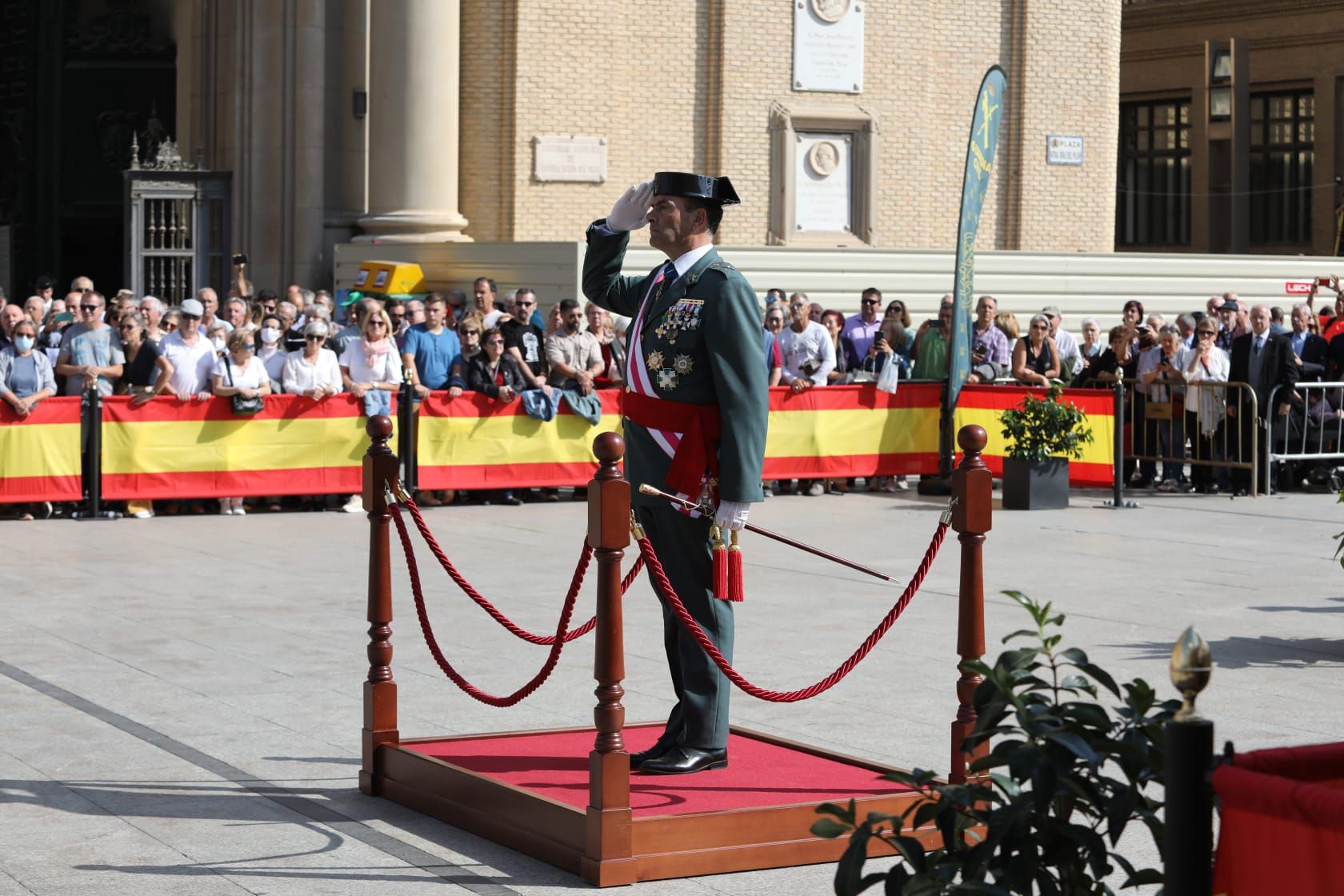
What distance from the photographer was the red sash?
6770 millimetres

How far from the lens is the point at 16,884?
19.7 ft

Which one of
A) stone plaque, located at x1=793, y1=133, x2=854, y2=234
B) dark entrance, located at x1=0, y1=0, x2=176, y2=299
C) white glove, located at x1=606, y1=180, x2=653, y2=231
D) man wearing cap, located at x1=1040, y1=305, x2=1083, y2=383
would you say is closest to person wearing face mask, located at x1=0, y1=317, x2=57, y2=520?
man wearing cap, located at x1=1040, y1=305, x2=1083, y2=383

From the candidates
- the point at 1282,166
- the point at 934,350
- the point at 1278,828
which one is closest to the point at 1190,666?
the point at 1278,828

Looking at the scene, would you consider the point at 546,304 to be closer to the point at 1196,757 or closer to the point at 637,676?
the point at 637,676

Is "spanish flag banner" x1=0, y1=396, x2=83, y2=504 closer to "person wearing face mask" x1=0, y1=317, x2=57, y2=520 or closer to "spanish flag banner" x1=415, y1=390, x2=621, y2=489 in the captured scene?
"person wearing face mask" x1=0, y1=317, x2=57, y2=520

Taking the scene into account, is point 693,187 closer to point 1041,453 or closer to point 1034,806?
point 1034,806

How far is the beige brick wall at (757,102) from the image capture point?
28.7 meters

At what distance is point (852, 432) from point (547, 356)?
301 cm

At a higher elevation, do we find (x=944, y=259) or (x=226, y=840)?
(x=944, y=259)

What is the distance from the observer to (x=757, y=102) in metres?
30.7

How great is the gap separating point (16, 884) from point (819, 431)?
13450 mm

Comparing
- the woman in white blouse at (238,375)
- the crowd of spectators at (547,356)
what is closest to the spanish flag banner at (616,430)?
the crowd of spectators at (547,356)

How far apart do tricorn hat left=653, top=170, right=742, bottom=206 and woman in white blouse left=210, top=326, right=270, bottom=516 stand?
10.5m

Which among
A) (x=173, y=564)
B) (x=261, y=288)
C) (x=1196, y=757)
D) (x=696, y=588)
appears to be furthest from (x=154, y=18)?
(x=1196, y=757)
